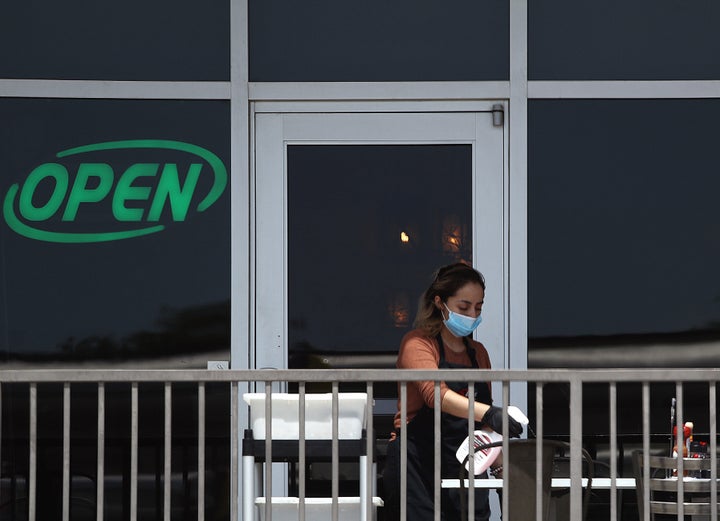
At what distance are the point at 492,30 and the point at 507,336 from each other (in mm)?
1658

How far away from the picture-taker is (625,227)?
7.09 meters

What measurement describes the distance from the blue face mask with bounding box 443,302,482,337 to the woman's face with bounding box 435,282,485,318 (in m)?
0.03

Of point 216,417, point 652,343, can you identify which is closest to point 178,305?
point 216,417

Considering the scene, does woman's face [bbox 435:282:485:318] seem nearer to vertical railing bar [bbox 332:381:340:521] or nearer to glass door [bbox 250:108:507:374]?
glass door [bbox 250:108:507:374]

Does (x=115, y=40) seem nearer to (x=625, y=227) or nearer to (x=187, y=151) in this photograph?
(x=187, y=151)

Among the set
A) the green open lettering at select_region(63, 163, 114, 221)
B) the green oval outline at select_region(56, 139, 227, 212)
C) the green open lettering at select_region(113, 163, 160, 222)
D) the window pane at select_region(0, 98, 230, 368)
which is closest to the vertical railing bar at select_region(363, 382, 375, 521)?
the window pane at select_region(0, 98, 230, 368)

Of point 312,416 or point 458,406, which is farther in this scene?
point 458,406

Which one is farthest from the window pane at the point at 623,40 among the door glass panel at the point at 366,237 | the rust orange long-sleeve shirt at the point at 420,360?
the rust orange long-sleeve shirt at the point at 420,360

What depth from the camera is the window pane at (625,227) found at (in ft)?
23.1

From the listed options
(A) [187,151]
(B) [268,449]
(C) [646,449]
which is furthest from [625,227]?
(B) [268,449]

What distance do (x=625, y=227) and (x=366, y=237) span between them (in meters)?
1.39

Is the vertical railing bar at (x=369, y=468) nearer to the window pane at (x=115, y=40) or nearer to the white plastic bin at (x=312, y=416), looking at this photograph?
the white plastic bin at (x=312, y=416)

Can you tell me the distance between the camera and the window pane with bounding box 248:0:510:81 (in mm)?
7125

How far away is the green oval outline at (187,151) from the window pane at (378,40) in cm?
49
